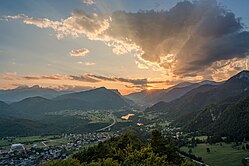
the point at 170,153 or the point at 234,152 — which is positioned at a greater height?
the point at 170,153

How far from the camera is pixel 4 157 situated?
141 metres

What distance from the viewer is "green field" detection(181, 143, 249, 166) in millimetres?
114125

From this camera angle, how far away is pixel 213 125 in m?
198

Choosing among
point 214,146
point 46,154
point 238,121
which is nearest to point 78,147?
point 46,154

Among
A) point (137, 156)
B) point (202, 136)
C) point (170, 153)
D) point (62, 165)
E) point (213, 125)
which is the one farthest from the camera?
point (213, 125)

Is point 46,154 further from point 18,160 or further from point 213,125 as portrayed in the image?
point 213,125

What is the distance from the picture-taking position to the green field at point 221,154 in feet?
374

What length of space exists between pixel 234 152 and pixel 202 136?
5233 cm

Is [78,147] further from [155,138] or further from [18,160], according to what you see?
[155,138]

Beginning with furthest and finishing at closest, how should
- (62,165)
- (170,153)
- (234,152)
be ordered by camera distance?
(234,152), (170,153), (62,165)

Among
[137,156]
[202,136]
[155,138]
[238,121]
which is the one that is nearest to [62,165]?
[137,156]

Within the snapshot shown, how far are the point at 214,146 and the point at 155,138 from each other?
102620 millimetres

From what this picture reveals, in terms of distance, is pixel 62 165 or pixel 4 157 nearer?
pixel 62 165

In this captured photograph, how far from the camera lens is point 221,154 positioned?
12681 centimetres
